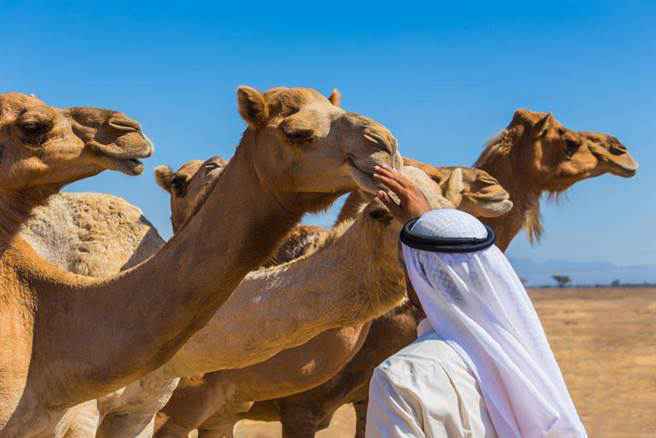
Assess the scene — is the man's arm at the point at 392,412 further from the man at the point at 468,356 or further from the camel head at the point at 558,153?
the camel head at the point at 558,153

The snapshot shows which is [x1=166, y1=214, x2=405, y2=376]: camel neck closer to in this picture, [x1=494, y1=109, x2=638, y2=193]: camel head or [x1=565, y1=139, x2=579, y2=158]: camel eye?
[x1=494, y1=109, x2=638, y2=193]: camel head

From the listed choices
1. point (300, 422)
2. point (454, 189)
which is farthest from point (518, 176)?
point (454, 189)

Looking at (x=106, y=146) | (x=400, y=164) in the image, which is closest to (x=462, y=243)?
(x=400, y=164)

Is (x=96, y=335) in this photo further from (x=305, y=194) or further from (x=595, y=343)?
(x=595, y=343)

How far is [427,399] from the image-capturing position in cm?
270

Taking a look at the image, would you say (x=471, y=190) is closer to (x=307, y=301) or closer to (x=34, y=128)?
(x=307, y=301)

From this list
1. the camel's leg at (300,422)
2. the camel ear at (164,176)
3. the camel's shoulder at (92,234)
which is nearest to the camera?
the camel's shoulder at (92,234)

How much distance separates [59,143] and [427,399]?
2.82 m

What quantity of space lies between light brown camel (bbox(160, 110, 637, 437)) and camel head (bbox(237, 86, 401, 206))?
15.9ft

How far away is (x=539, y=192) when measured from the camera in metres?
11.2

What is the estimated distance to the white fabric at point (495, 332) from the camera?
9.23ft

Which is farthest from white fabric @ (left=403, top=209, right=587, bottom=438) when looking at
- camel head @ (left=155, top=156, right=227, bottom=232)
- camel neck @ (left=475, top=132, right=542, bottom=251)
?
camel neck @ (left=475, top=132, right=542, bottom=251)

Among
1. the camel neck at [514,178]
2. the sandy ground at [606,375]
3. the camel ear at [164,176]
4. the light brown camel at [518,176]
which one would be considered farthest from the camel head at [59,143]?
the sandy ground at [606,375]

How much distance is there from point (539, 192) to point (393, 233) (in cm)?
512
